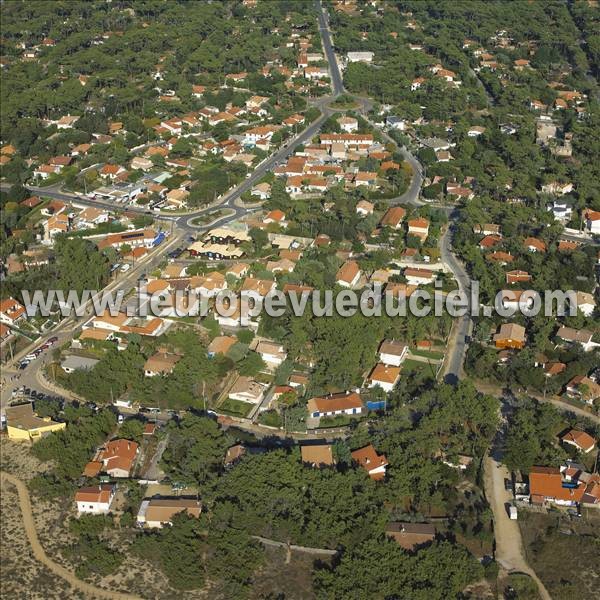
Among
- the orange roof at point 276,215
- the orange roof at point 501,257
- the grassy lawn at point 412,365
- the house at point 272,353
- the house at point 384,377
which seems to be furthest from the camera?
the orange roof at point 276,215

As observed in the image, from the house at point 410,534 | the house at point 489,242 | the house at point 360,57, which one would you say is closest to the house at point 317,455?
the house at point 410,534

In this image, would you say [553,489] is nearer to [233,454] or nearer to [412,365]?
[412,365]

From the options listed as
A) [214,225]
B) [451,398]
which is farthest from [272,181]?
[451,398]

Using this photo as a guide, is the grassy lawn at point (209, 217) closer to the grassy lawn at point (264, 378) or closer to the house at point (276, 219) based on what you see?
the house at point (276, 219)

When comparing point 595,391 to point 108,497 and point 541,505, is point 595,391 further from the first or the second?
point 108,497

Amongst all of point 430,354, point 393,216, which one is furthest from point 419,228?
point 430,354

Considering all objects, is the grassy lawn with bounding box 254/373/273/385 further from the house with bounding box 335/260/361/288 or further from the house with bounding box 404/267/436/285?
the house with bounding box 404/267/436/285
